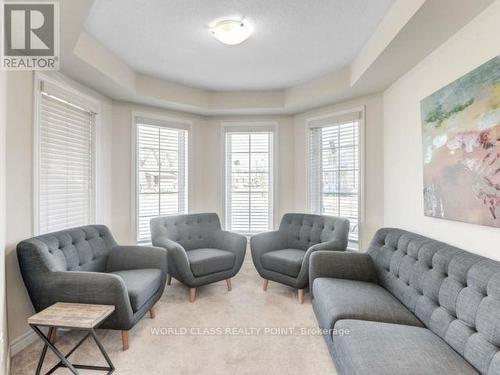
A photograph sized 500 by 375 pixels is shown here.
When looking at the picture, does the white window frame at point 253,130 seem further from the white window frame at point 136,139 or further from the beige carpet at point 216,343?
the beige carpet at point 216,343

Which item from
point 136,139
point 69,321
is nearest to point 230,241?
point 136,139

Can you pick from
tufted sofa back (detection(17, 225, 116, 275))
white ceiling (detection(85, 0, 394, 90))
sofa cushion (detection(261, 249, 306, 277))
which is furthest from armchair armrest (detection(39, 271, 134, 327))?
white ceiling (detection(85, 0, 394, 90))

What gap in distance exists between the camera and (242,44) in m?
2.55

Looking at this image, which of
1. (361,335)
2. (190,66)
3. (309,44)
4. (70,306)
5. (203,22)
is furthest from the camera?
(190,66)

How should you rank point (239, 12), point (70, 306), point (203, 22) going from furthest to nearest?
point (203, 22) < point (239, 12) < point (70, 306)

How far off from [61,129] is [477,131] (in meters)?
3.39

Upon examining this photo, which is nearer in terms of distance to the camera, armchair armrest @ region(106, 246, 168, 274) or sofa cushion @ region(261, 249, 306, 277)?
armchair armrest @ region(106, 246, 168, 274)

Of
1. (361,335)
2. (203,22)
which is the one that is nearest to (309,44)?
(203,22)

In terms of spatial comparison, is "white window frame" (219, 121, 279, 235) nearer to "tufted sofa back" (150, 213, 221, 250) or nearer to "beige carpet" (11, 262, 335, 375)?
"tufted sofa back" (150, 213, 221, 250)

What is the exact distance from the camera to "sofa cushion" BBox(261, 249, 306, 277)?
2.90 m

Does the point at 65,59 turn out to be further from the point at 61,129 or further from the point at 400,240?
the point at 400,240

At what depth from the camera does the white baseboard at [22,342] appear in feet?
6.60

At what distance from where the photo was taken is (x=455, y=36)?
1902 mm

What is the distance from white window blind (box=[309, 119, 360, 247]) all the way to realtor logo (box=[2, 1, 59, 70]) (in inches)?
119
